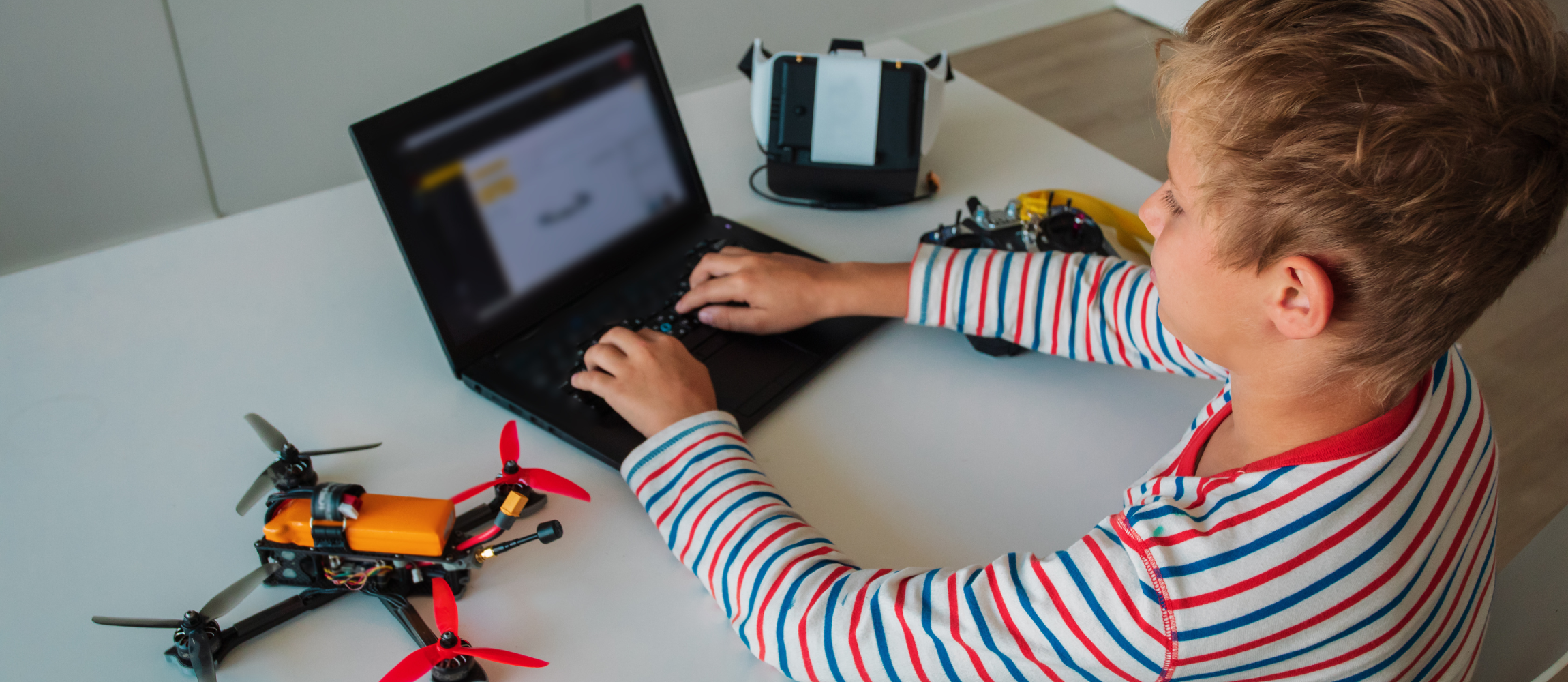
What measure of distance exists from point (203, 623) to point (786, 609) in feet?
1.14

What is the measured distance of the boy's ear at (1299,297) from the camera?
1.73 ft

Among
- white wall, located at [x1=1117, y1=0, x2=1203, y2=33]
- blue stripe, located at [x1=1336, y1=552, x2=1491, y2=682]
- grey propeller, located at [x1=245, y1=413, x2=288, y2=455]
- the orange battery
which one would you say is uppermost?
grey propeller, located at [x1=245, y1=413, x2=288, y2=455]

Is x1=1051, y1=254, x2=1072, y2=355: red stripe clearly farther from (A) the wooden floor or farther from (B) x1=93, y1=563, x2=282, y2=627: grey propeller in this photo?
(B) x1=93, y1=563, x2=282, y2=627: grey propeller

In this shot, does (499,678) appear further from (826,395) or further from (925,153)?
(925,153)

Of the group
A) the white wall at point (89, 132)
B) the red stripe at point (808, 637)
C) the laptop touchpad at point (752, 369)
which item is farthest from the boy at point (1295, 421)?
the white wall at point (89, 132)

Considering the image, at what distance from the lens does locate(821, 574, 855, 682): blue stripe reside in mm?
610

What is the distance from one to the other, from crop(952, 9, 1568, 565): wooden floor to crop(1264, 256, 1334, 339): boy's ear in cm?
17

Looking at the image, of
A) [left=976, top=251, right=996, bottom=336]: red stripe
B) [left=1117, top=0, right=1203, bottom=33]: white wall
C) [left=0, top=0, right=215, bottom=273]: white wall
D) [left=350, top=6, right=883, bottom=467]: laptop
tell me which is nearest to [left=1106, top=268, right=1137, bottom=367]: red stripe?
[left=976, top=251, right=996, bottom=336]: red stripe

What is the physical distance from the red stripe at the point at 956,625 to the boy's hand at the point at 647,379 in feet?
0.80

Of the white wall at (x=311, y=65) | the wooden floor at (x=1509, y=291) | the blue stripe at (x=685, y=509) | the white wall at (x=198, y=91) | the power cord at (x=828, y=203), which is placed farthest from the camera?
the white wall at (x=311, y=65)

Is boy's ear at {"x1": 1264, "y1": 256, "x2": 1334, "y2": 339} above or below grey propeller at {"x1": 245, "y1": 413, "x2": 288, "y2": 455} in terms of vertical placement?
above

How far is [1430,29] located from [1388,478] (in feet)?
0.82

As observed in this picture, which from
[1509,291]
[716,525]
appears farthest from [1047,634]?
[1509,291]

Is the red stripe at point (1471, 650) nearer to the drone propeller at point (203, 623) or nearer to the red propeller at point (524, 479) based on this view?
the red propeller at point (524, 479)
